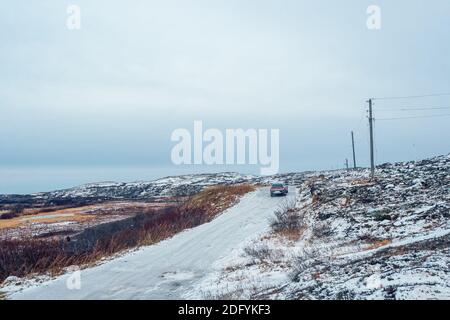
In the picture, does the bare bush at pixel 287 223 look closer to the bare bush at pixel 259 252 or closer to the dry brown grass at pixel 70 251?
the bare bush at pixel 259 252

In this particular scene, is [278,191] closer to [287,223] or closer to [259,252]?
[287,223]

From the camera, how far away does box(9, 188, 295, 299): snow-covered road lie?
9836 mm

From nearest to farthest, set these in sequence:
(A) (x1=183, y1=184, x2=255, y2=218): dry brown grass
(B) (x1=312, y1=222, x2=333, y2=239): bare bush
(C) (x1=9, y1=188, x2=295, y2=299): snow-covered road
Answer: (C) (x1=9, y1=188, x2=295, y2=299): snow-covered road, (B) (x1=312, y1=222, x2=333, y2=239): bare bush, (A) (x1=183, y1=184, x2=255, y2=218): dry brown grass

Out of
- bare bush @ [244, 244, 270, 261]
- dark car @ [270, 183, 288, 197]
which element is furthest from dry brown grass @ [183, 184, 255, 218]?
bare bush @ [244, 244, 270, 261]

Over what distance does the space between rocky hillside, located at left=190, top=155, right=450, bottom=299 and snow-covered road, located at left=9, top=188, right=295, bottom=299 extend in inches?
31.0

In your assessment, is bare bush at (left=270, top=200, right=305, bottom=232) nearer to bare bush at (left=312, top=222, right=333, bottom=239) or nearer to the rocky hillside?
the rocky hillside

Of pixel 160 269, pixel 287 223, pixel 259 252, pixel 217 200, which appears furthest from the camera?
pixel 217 200

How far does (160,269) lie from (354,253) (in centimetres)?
609

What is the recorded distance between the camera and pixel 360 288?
7.02 meters

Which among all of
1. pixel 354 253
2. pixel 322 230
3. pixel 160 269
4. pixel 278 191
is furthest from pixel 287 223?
pixel 278 191

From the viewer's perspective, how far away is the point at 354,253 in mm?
10766

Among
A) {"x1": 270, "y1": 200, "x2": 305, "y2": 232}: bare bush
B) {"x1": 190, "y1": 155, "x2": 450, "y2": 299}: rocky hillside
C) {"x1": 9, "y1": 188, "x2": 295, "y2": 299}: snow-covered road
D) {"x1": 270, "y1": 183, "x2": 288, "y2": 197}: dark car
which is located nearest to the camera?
{"x1": 190, "y1": 155, "x2": 450, "y2": 299}: rocky hillside

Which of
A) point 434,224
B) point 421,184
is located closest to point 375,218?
point 434,224
